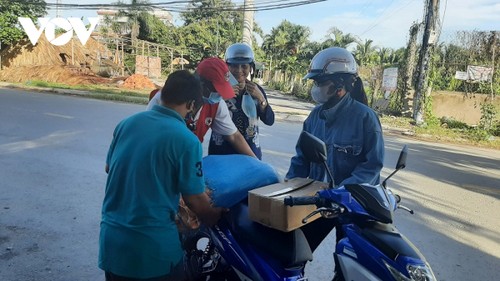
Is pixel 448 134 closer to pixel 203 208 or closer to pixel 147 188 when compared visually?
pixel 203 208

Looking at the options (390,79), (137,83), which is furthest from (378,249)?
(137,83)

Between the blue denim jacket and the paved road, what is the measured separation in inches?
54.0

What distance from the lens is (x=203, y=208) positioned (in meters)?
1.90

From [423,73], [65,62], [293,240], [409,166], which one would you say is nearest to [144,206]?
[293,240]

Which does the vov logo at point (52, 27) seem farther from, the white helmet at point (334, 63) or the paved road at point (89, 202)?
the white helmet at point (334, 63)

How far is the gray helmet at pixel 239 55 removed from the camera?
3.36 meters

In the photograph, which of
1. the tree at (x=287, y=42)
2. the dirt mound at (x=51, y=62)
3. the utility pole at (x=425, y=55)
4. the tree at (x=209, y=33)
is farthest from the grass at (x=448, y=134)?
the tree at (x=209, y=33)

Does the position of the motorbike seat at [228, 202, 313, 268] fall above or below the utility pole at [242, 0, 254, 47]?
below

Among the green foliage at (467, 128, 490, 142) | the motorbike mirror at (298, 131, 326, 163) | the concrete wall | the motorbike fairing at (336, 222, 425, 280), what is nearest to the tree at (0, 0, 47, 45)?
the concrete wall

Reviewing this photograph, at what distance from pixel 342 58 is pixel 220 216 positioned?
43.9 inches

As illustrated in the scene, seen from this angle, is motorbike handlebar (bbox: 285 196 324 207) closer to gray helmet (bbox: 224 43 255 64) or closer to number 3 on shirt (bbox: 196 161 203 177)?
number 3 on shirt (bbox: 196 161 203 177)

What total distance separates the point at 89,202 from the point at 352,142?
343 cm

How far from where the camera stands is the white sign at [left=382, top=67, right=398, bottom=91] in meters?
17.1

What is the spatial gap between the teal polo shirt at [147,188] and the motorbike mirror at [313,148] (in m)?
0.46
